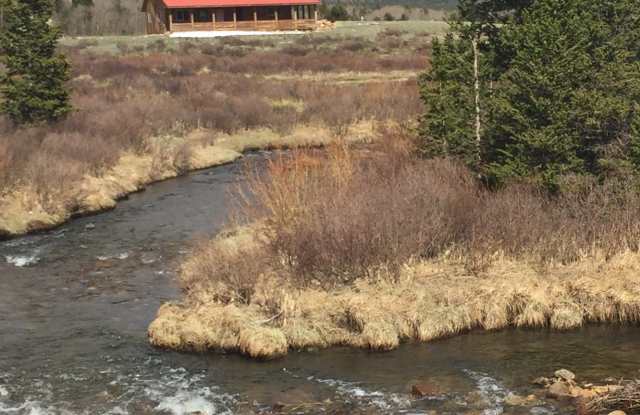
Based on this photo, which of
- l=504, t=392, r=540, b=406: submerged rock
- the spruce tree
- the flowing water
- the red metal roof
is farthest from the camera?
the red metal roof

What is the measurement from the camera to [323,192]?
2036 centimetres

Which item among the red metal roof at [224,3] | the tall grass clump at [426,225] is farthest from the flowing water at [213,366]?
the red metal roof at [224,3]

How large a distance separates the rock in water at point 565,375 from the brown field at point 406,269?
2384 mm

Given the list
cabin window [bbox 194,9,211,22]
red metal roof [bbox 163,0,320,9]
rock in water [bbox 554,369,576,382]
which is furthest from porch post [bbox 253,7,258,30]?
rock in water [bbox 554,369,576,382]

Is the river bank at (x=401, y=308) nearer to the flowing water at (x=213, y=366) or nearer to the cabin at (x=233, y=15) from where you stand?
the flowing water at (x=213, y=366)

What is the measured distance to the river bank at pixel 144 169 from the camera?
26.8 m

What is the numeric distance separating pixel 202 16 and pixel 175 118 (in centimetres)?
5229

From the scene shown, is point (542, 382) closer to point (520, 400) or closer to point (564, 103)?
point (520, 400)

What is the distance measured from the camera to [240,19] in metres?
92.3

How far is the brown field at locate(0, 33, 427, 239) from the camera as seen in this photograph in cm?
2847

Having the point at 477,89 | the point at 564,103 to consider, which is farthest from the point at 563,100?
the point at 477,89

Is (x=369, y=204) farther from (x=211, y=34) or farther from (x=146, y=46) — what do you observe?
(x=211, y=34)

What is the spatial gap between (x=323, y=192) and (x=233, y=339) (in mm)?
5174

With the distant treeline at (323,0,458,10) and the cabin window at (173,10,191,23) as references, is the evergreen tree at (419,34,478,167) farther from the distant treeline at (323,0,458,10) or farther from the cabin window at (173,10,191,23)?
the distant treeline at (323,0,458,10)
